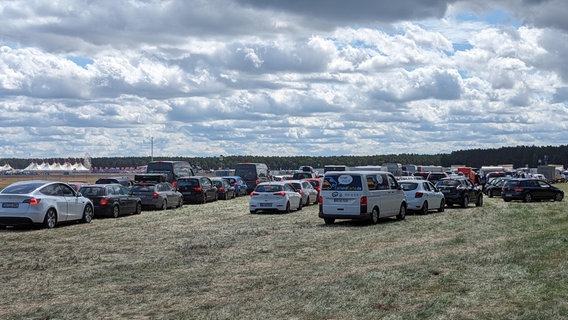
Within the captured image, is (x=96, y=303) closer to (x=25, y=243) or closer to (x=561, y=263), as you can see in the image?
(x=561, y=263)

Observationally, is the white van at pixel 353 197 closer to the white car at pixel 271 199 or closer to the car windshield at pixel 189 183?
the white car at pixel 271 199

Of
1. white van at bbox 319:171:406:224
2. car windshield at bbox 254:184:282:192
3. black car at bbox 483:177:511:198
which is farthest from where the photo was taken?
black car at bbox 483:177:511:198

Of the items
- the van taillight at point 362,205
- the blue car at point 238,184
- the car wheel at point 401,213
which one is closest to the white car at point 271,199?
the car wheel at point 401,213

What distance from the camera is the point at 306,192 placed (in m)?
36.9

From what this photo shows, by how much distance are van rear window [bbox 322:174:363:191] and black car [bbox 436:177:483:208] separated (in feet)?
40.6

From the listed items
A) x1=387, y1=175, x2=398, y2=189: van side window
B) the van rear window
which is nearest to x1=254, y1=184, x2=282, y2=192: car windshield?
x1=387, y1=175, x2=398, y2=189: van side window

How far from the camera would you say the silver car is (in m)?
22.4

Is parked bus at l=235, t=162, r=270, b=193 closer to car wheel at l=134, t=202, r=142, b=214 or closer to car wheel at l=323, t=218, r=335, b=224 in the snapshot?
car wheel at l=134, t=202, r=142, b=214

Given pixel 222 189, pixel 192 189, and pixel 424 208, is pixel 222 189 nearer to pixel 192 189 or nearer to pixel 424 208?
pixel 192 189

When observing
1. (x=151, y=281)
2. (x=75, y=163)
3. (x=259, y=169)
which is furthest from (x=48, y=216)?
(x=75, y=163)

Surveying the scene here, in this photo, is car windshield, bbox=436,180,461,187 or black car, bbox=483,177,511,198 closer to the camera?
car windshield, bbox=436,180,461,187

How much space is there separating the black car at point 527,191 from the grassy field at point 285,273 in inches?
806

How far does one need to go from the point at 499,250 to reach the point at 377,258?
269 centimetres

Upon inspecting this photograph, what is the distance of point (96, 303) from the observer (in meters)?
10.0
